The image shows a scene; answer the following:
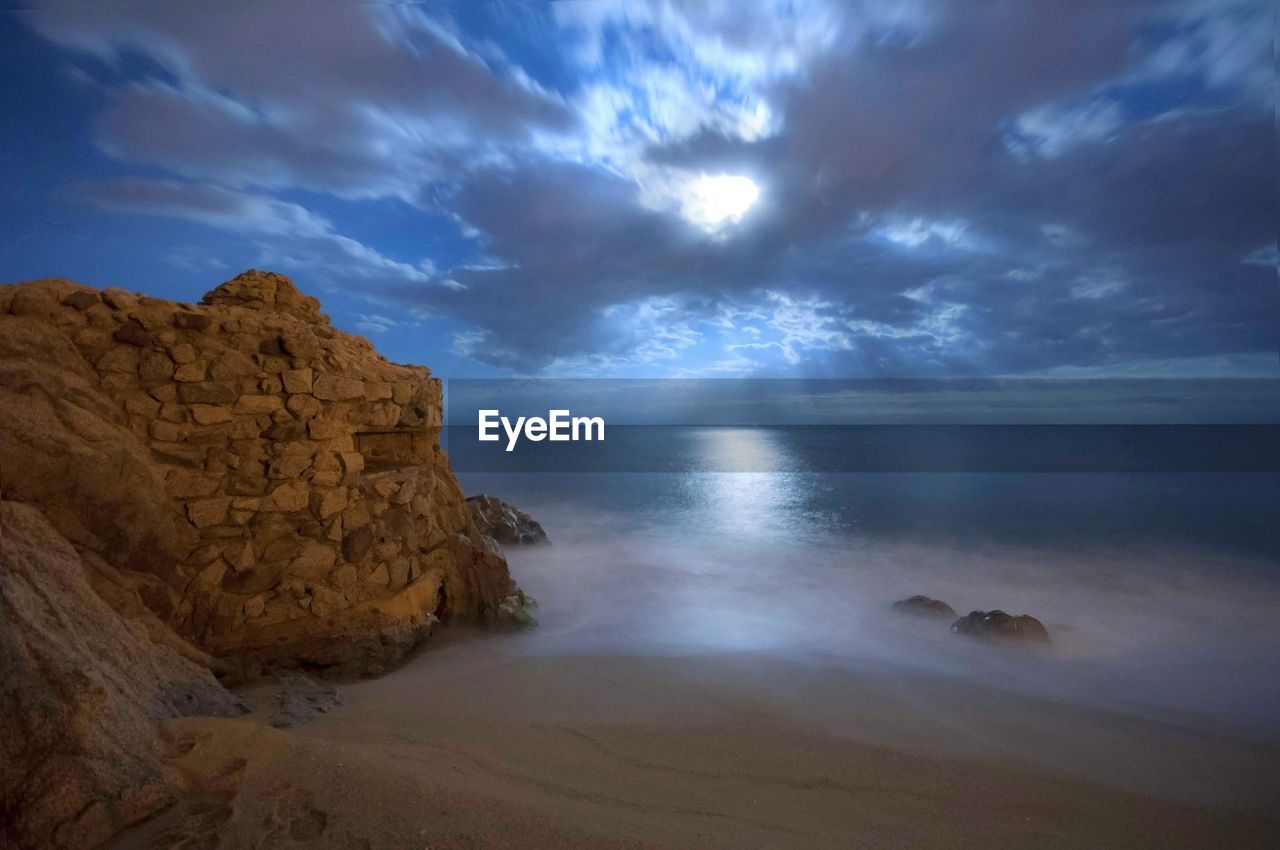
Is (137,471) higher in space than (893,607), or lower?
higher

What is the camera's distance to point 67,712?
2.46 meters

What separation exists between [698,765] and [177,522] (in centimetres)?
499

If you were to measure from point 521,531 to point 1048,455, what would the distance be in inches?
2003

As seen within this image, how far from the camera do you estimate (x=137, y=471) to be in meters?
4.68

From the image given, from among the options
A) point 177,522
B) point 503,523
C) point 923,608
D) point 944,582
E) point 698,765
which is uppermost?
point 177,522

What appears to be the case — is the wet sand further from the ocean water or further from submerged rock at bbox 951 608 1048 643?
submerged rock at bbox 951 608 1048 643

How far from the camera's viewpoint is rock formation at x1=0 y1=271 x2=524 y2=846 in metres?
2.54

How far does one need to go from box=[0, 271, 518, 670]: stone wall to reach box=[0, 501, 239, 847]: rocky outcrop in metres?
1.15

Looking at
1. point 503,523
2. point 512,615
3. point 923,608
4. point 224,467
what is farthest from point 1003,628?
point 224,467

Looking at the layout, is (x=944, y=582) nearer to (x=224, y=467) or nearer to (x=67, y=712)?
(x=224, y=467)

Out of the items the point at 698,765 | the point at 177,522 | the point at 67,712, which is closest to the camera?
the point at 67,712

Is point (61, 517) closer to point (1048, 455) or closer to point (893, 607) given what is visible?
point (893, 607)

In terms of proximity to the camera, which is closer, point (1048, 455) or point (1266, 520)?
point (1266, 520)

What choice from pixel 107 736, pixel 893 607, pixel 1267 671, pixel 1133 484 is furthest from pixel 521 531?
pixel 1133 484
